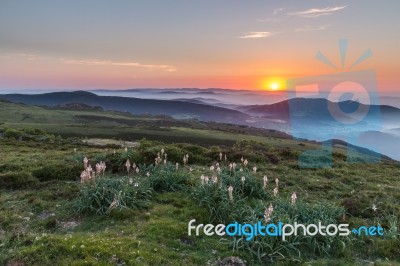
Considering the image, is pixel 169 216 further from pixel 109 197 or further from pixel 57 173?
pixel 57 173

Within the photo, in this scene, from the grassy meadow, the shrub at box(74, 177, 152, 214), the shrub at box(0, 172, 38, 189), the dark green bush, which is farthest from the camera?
the dark green bush

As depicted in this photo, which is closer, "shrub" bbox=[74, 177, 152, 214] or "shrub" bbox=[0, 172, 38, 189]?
"shrub" bbox=[74, 177, 152, 214]

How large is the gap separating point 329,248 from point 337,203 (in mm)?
5001

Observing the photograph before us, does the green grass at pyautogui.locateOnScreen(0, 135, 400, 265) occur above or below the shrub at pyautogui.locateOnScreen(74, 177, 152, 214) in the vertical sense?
below

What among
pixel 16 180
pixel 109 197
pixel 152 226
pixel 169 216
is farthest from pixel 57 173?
pixel 152 226

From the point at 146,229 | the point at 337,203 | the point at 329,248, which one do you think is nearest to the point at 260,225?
the point at 329,248

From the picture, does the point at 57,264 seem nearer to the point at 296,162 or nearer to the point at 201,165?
the point at 201,165

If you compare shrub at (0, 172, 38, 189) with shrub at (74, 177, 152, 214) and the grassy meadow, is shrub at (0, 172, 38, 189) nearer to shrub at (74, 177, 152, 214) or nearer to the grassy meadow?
the grassy meadow

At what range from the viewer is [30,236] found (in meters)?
10.4
